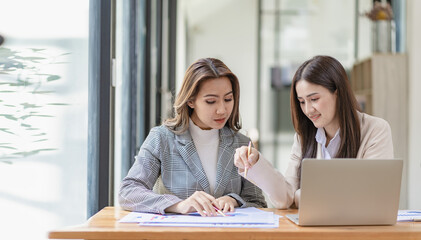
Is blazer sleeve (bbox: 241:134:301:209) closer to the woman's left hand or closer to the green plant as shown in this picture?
the woman's left hand

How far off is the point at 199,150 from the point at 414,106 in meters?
2.92

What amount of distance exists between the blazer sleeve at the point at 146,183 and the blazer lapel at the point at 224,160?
22 centimetres

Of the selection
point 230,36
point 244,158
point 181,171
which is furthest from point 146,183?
point 230,36

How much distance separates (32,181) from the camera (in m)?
1.57

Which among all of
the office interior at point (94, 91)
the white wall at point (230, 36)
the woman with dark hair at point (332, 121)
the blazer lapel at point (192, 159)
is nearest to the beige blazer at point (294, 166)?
the woman with dark hair at point (332, 121)

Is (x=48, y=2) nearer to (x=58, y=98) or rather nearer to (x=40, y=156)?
(x=58, y=98)

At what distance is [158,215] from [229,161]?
1.52 feet

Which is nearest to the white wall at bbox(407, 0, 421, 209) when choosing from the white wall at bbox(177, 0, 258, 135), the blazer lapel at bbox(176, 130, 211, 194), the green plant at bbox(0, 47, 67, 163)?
the blazer lapel at bbox(176, 130, 211, 194)

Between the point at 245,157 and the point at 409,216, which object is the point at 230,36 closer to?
the point at 245,157

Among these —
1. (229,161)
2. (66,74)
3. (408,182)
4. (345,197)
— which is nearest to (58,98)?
(66,74)

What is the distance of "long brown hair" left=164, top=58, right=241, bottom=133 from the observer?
199 centimetres

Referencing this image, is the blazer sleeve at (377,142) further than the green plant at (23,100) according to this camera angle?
Yes

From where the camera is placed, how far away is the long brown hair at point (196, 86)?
1988 millimetres

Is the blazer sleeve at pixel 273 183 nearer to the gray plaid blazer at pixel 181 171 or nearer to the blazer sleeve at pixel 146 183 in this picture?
the gray plaid blazer at pixel 181 171
